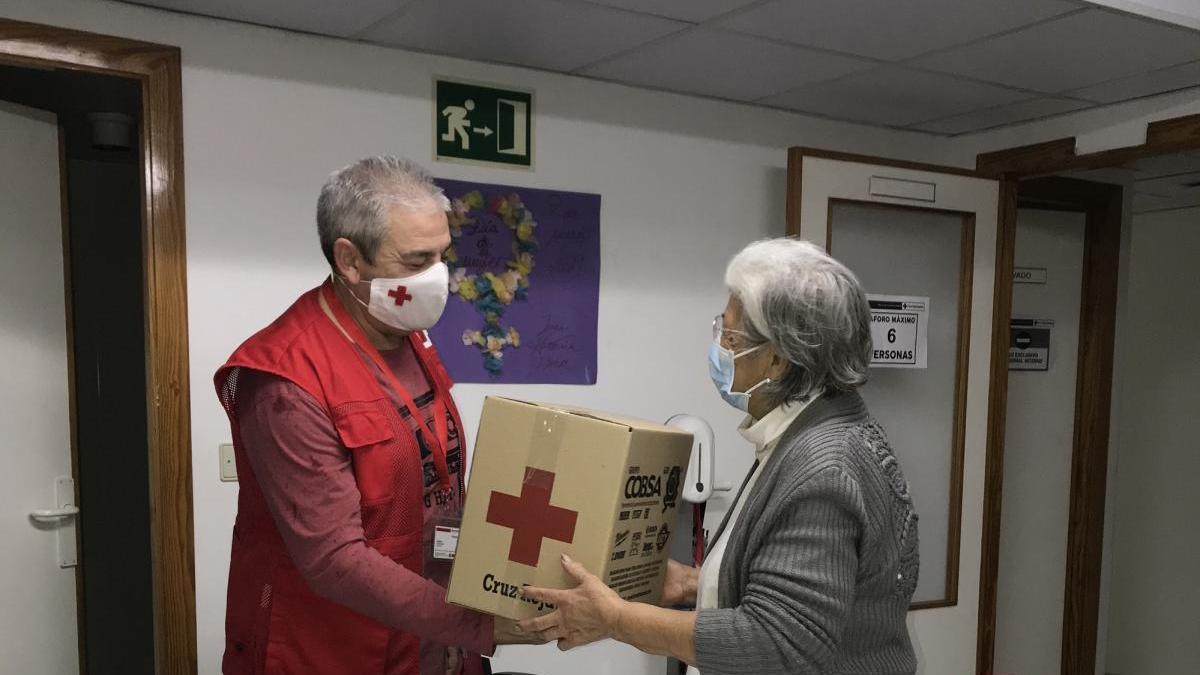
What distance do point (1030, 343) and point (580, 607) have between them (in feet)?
8.55

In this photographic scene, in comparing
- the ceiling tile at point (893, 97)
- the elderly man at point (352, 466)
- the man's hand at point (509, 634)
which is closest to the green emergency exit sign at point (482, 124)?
the ceiling tile at point (893, 97)

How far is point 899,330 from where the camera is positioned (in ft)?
8.92

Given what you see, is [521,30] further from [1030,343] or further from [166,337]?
[1030,343]

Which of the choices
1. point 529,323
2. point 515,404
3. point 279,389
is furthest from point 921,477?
point 279,389

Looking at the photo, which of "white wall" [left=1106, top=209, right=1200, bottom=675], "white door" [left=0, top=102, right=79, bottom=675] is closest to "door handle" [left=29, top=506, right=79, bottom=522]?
"white door" [left=0, top=102, right=79, bottom=675]

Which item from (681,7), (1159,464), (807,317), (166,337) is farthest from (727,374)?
(1159,464)

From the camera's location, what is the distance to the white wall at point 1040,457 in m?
3.21

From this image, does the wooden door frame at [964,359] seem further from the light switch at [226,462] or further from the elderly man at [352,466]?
the light switch at [226,462]

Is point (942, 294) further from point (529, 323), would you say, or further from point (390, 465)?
point (390, 465)

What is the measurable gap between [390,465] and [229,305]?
3.01ft

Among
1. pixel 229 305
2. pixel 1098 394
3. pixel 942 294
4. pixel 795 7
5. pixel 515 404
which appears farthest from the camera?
pixel 1098 394

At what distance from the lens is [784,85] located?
7.93ft

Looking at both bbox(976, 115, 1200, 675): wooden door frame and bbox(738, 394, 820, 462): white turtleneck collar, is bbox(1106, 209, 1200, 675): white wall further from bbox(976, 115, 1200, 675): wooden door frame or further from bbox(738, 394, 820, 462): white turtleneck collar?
bbox(738, 394, 820, 462): white turtleneck collar

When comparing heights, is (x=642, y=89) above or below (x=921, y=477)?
above
